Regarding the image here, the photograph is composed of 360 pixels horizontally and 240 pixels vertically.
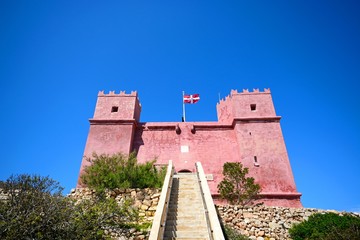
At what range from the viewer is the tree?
1151 cm

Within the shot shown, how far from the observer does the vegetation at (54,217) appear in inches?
243

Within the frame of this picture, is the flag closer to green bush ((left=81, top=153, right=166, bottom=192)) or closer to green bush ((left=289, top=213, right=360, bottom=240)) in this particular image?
green bush ((left=81, top=153, right=166, bottom=192))

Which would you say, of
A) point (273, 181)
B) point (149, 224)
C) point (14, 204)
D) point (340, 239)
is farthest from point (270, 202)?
point (14, 204)

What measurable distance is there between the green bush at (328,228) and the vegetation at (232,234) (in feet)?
6.61

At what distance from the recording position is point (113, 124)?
17.7 m

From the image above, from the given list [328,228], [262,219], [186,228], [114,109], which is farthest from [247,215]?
[114,109]

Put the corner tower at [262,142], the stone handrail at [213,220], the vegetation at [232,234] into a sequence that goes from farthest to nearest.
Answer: the corner tower at [262,142], the vegetation at [232,234], the stone handrail at [213,220]

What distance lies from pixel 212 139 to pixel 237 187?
633 cm

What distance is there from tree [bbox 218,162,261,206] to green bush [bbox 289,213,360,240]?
2.75 meters

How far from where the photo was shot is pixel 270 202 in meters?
14.6

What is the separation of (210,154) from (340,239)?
34.8 ft

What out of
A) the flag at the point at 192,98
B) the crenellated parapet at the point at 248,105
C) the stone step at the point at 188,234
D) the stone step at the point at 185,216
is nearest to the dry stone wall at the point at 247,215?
the stone step at the point at 185,216

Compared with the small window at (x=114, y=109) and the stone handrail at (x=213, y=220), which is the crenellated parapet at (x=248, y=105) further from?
the stone handrail at (x=213, y=220)

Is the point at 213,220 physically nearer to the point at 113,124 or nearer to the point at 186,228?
the point at 186,228
